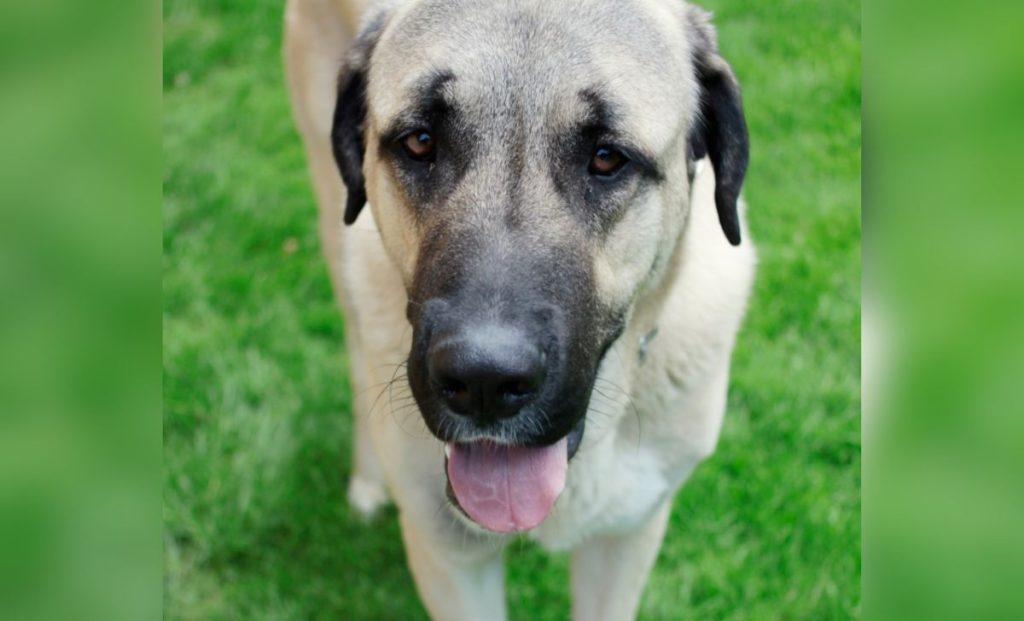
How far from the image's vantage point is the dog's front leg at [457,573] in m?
2.91

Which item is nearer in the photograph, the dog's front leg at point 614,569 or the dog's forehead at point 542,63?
the dog's forehead at point 542,63

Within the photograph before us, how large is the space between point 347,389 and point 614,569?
6.01 ft

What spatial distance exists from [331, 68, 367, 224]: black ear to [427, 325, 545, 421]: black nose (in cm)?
83

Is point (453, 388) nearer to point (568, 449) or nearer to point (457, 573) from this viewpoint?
point (568, 449)

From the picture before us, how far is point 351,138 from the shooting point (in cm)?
283

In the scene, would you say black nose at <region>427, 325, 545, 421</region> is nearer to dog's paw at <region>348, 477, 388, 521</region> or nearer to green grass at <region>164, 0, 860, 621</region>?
green grass at <region>164, 0, 860, 621</region>

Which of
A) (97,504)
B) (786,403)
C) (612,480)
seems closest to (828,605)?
(786,403)

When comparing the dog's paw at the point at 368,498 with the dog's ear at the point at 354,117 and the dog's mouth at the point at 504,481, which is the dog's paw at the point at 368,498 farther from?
the dog's mouth at the point at 504,481

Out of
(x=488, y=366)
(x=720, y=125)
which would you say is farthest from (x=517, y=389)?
(x=720, y=125)

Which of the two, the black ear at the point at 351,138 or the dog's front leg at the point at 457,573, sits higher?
the black ear at the point at 351,138

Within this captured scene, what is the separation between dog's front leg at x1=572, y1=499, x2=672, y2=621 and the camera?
125 inches

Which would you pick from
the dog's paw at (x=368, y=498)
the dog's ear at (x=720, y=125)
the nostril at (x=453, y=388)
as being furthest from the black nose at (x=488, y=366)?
the dog's paw at (x=368, y=498)

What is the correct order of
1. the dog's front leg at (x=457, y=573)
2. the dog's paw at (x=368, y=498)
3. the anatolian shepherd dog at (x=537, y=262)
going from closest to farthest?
1. the anatolian shepherd dog at (x=537, y=262)
2. the dog's front leg at (x=457, y=573)
3. the dog's paw at (x=368, y=498)

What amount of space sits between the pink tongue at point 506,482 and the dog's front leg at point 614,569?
2.42ft
